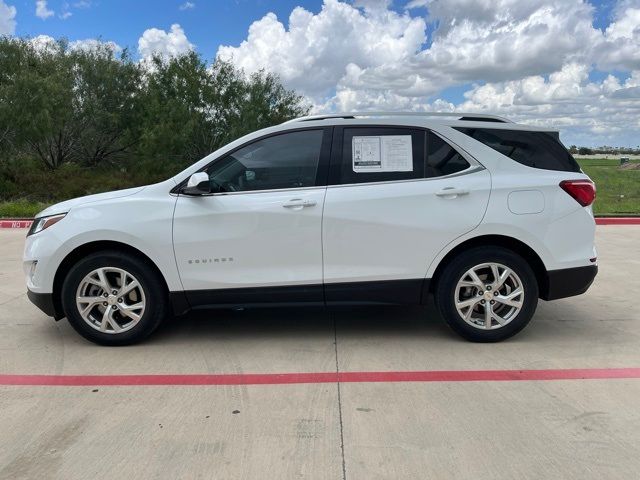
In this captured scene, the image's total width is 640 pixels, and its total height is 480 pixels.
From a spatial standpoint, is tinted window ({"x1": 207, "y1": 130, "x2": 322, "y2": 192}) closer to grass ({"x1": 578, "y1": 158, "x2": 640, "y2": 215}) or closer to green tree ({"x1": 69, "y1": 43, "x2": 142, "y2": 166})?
grass ({"x1": 578, "y1": 158, "x2": 640, "y2": 215})

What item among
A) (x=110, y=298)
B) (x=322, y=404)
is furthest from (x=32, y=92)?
(x=322, y=404)

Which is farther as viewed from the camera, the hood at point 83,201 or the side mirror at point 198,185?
the hood at point 83,201

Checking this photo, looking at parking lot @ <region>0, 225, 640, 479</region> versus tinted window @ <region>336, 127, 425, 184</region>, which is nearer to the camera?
parking lot @ <region>0, 225, 640, 479</region>

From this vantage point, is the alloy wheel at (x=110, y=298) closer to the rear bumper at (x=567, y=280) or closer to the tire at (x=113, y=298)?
the tire at (x=113, y=298)

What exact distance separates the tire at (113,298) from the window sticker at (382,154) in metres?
1.92

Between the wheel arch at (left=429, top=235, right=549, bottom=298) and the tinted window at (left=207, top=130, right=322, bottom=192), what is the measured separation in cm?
127

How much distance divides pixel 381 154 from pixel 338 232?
2.47ft

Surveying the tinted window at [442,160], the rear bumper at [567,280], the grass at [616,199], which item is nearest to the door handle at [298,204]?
the tinted window at [442,160]

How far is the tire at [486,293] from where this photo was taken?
443cm

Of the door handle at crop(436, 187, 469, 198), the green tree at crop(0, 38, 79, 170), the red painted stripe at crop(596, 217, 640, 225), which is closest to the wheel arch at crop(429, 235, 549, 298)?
the door handle at crop(436, 187, 469, 198)

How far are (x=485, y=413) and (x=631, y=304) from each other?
3.31 meters

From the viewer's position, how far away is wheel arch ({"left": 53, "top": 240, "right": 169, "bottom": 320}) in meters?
4.45

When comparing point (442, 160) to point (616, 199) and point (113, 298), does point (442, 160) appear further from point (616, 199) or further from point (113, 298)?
point (616, 199)

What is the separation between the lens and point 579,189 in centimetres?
444
